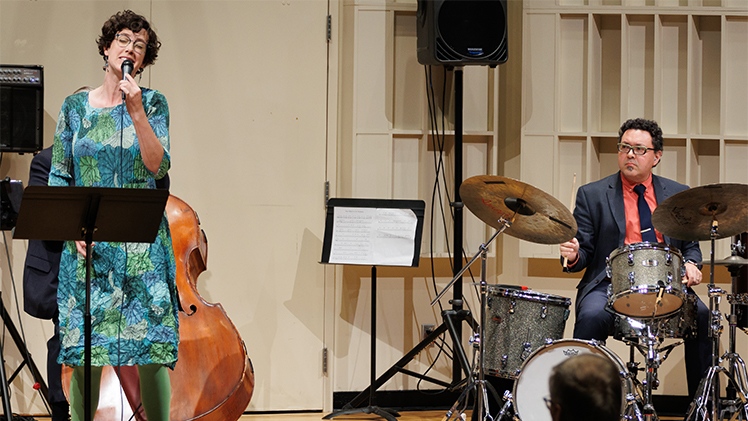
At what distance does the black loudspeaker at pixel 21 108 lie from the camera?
3.33 metres

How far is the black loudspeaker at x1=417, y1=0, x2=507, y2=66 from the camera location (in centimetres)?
340

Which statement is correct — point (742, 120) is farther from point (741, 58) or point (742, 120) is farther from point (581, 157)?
point (581, 157)

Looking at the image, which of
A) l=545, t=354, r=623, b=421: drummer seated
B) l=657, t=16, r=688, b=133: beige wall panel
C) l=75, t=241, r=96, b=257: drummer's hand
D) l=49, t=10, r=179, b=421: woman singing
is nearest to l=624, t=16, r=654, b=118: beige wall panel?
l=657, t=16, r=688, b=133: beige wall panel

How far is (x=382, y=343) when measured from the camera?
3883 mm

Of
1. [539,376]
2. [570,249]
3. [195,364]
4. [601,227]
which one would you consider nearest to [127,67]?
[195,364]

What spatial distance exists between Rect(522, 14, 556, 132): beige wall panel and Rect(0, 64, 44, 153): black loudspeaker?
2.60m

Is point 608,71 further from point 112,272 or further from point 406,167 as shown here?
A: point 112,272

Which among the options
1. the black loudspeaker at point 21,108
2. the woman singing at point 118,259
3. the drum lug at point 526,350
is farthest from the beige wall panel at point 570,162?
the black loudspeaker at point 21,108

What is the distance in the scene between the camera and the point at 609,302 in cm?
291

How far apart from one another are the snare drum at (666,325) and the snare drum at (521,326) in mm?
302

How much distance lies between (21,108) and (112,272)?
5.32 ft

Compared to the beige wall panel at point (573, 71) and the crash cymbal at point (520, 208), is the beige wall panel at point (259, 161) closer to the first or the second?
the crash cymbal at point (520, 208)

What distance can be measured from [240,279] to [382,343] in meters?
0.90

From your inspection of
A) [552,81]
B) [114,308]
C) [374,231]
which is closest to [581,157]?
[552,81]
